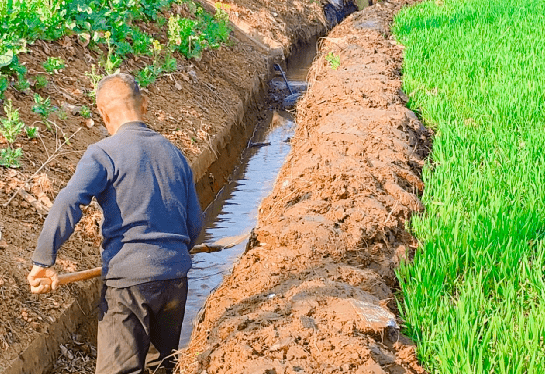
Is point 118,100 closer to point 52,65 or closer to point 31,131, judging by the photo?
point 31,131

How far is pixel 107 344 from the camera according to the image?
297cm

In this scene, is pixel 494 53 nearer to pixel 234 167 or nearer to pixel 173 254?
pixel 234 167

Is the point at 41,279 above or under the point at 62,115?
under

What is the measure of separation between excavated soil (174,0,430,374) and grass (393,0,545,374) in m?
0.16

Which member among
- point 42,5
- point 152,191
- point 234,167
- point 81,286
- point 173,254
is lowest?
point 234,167

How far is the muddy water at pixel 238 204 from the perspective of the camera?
4906 mm

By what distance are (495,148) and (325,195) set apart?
1.53 meters

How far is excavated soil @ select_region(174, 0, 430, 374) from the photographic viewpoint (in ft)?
8.77

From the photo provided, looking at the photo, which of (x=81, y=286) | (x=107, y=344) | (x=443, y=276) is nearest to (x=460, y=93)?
(x=443, y=276)

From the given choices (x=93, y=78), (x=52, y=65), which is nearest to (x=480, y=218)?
(x=93, y=78)

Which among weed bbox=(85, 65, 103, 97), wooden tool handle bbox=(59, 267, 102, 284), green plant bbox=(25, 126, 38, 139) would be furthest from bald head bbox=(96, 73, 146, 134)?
weed bbox=(85, 65, 103, 97)

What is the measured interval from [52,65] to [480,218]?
375cm

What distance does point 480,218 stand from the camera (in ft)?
12.2

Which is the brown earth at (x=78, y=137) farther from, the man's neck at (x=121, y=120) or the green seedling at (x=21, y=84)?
the man's neck at (x=121, y=120)
